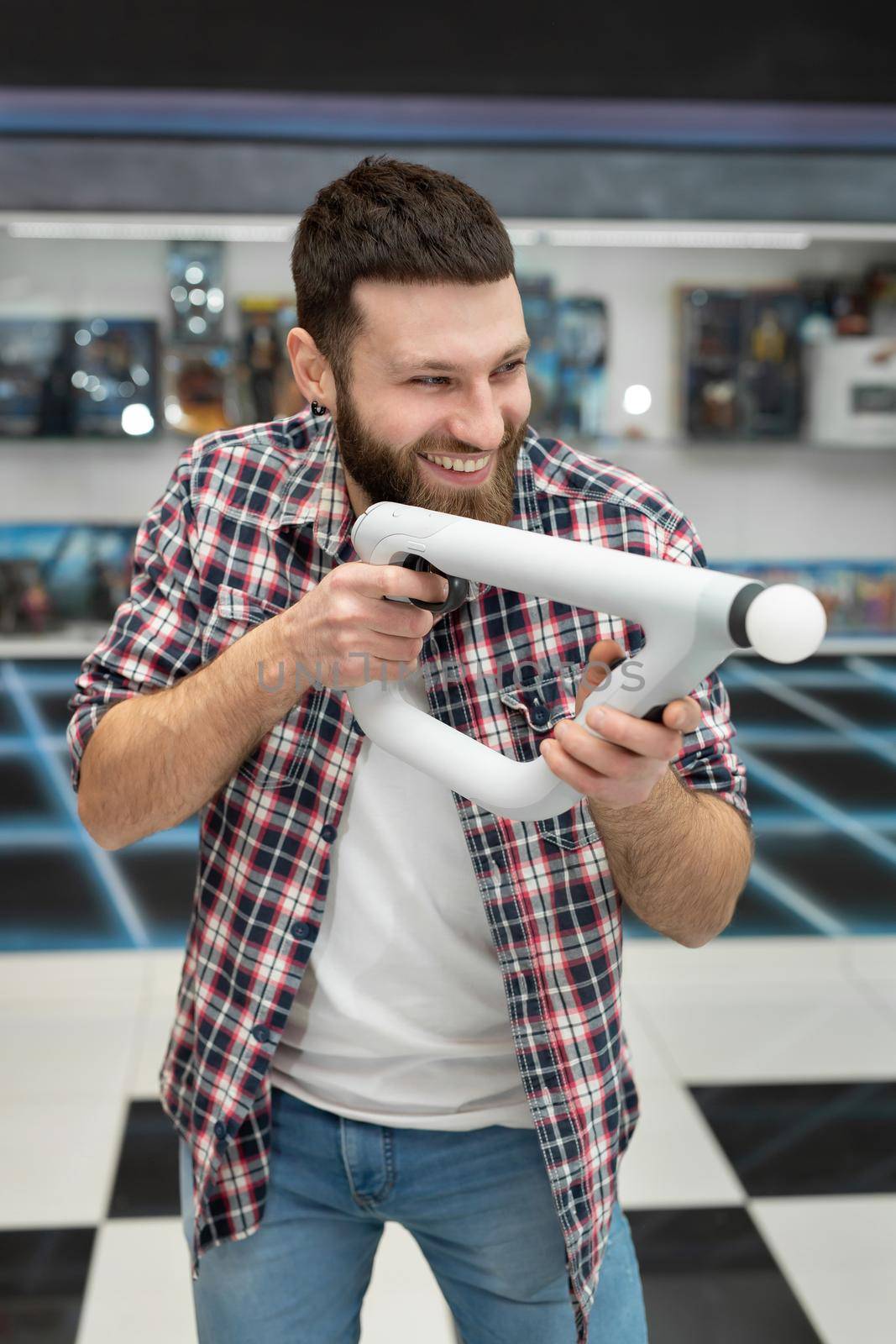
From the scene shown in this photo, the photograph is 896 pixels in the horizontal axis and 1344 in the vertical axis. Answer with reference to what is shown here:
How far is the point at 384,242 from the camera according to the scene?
0.99 metres

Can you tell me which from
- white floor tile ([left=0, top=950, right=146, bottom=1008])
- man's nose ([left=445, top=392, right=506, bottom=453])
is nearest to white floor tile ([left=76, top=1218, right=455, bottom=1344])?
white floor tile ([left=0, top=950, right=146, bottom=1008])

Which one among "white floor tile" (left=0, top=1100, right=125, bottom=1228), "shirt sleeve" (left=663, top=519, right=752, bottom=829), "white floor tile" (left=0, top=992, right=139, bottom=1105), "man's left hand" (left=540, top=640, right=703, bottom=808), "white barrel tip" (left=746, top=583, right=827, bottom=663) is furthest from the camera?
"white floor tile" (left=0, top=992, right=139, bottom=1105)

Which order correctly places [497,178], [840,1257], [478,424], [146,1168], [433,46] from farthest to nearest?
[497,178]
[433,46]
[146,1168]
[840,1257]
[478,424]

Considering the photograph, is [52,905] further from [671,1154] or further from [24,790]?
[671,1154]

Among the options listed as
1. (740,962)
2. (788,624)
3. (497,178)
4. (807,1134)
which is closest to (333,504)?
(788,624)

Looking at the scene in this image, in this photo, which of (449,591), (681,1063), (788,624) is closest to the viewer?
(788,624)

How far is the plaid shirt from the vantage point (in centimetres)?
108

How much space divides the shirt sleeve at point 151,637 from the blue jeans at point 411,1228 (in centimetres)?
41

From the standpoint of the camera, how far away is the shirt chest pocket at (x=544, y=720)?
43.0 inches

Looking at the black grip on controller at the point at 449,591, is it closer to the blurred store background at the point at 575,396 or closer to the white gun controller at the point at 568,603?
the white gun controller at the point at 568,603

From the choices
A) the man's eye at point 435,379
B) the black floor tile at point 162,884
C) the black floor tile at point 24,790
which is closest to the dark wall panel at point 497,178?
the black floor tile at point 24,790

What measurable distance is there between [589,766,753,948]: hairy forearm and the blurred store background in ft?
5.02

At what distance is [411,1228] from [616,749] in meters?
0.68

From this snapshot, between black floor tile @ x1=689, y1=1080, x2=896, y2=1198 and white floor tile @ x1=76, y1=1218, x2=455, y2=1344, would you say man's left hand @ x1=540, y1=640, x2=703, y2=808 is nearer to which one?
white floor tile @ x1=76, y1=1218, x2=455, y2=1344
